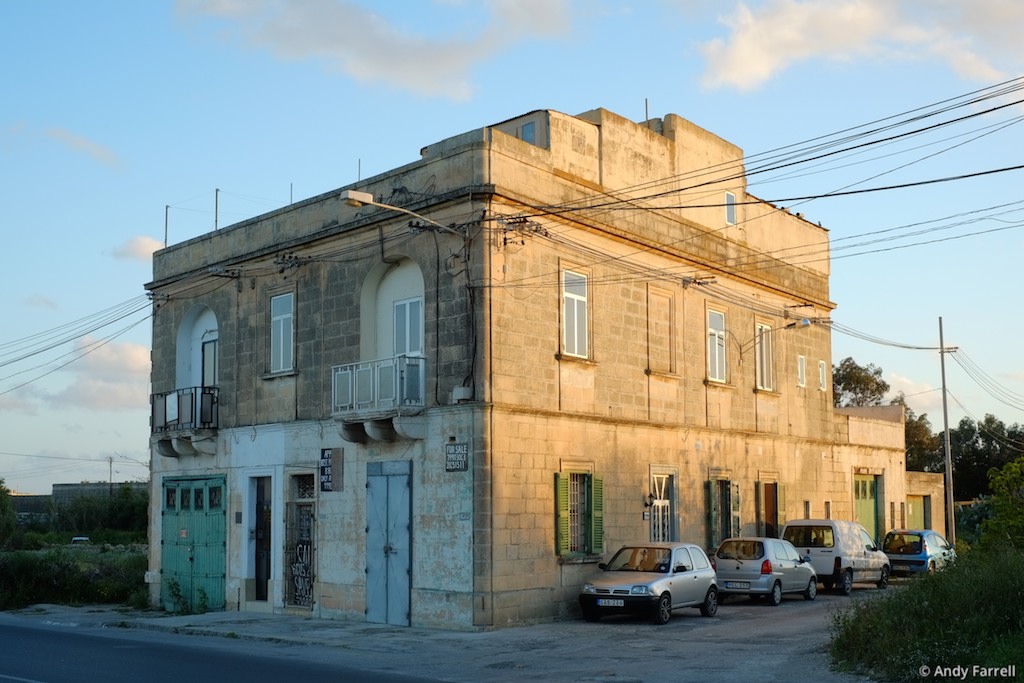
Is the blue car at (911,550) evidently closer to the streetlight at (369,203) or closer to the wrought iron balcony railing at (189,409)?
the streetlight at (369,203)

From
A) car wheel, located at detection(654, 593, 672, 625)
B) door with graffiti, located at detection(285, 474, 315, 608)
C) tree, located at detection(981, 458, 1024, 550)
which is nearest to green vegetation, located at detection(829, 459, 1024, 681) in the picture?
tree, located at detection(981, 458, 1024, 550)

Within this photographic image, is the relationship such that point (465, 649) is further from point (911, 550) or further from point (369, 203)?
point (911, 550)

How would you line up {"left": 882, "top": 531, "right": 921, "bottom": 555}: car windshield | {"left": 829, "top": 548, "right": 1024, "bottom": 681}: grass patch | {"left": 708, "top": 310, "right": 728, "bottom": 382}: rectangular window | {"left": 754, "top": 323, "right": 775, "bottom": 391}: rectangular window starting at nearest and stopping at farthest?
{"left": 829, "top": 548, "right": 1024, "bottom": 681}: grass patch → {"left": 708, "top": 310, "right": 728, "bottom": 382}: rectangular window → {"left": 882, "top": 531, "right": 921, "bottom": 555}: car windshield → {"left": 754, "top": 323, "right": 775, "bottom": 391}: rectangular window

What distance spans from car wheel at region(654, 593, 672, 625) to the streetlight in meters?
7.80

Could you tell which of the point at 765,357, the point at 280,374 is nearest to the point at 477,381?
the point at 280,374

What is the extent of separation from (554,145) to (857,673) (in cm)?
1347

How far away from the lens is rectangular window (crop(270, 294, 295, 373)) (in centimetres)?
2558

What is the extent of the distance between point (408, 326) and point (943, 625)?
41.7 feet

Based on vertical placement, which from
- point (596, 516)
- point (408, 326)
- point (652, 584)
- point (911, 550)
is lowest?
point (911, 550)

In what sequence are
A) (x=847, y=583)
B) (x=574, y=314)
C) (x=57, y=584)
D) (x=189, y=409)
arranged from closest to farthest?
1. (x=574, y=314)
2. (x=847, y=583)
3. (x=189, y=409)
4. (x=57, y=584)

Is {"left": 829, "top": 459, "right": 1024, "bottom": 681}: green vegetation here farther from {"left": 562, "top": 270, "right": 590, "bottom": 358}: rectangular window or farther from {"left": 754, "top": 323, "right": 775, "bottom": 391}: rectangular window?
{"left": 754, "top": 323, "right": 775, "bottom": 391}: rectangular window

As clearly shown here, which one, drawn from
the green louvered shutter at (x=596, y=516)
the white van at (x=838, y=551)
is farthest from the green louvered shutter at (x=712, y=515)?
the green louvered shutter at (x=596, y=516)

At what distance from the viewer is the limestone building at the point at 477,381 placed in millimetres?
21438

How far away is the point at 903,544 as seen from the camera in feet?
99.7
